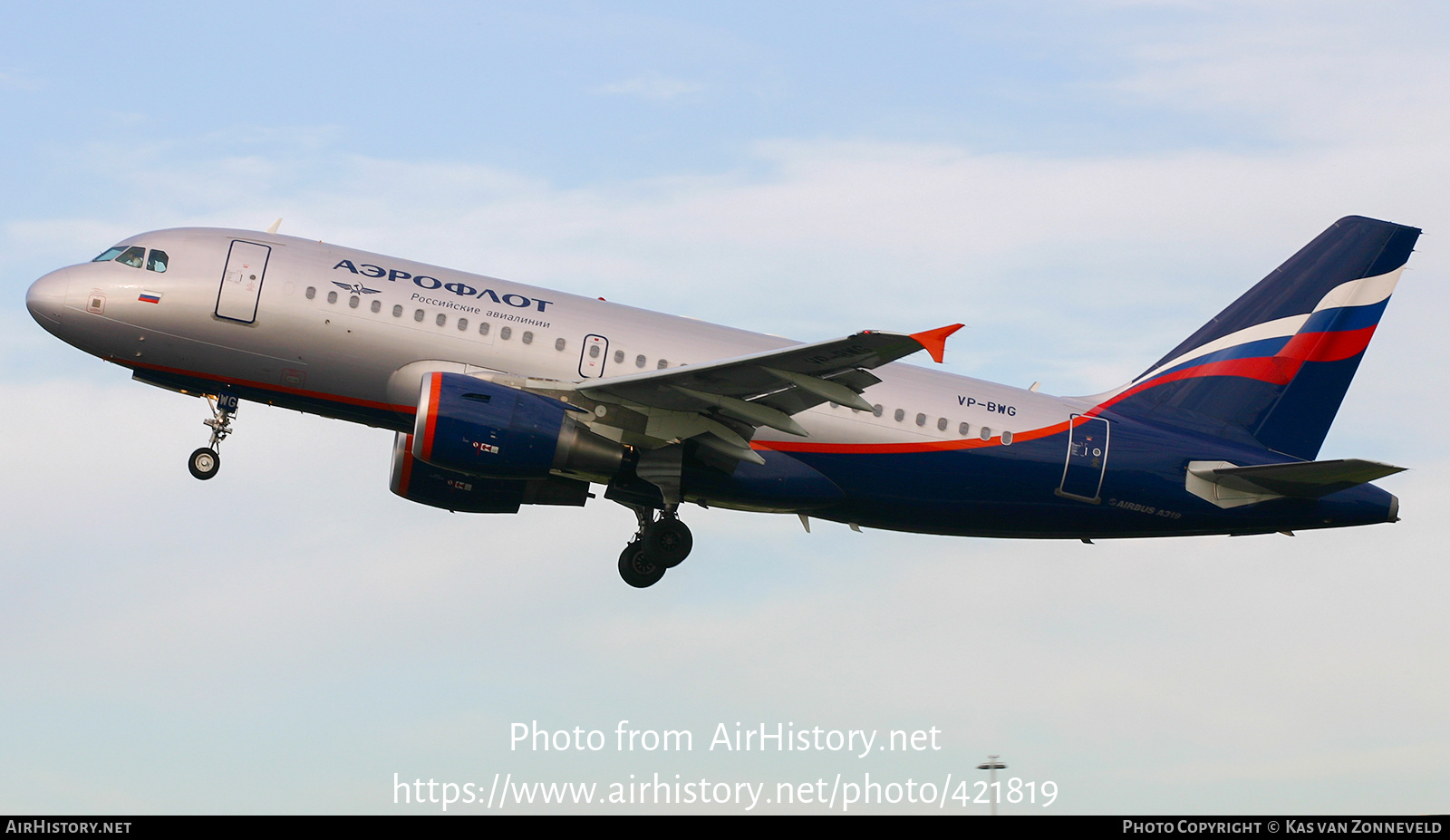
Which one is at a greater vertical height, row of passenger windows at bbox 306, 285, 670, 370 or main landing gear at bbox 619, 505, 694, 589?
row of passenger windows at bbox 306, 285, 670, 370

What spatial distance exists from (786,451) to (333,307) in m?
8.65

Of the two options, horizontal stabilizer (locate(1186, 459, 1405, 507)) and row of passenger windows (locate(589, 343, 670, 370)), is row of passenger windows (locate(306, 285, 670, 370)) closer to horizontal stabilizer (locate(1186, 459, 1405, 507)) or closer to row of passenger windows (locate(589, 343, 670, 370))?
row of passenger windows (locate(589, 343, 670, 370))

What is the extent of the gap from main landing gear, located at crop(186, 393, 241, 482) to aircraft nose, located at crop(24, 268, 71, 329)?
3072mm

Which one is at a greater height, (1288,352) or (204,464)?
(1288,352)

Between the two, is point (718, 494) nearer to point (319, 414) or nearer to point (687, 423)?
point (687, 423)

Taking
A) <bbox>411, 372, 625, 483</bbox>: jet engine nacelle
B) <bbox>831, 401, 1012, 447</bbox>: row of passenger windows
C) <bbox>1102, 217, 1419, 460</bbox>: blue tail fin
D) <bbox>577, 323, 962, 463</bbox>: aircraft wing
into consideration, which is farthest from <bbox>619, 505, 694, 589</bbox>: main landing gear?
<bbox>1102, 217, 1419, 460</bbox>: blue tail fin

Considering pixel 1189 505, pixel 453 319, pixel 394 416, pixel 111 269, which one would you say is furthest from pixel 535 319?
pixel 1189 505

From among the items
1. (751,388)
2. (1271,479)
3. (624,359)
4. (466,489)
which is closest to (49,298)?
(466,489)

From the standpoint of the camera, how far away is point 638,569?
29.0m

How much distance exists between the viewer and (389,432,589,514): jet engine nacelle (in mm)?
29453

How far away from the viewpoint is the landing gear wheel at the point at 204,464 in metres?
27.6

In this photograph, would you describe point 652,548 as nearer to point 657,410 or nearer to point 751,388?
point 657,410

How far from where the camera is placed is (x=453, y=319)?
1043 inches

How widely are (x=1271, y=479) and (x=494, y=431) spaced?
48.3 ft
